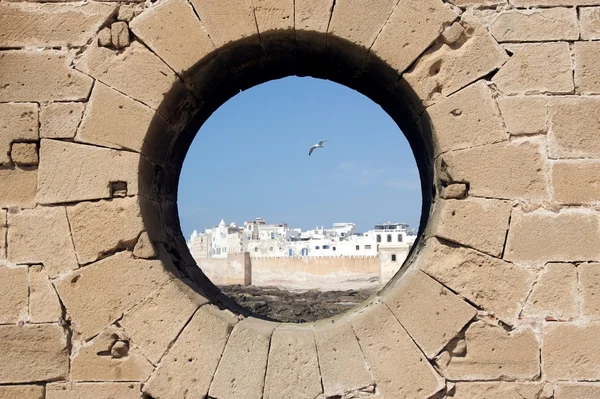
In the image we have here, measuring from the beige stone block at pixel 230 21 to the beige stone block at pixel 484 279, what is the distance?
1812 millimetres

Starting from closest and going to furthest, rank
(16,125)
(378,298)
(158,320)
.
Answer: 1. (158,320)
2. (16,125)
3. (378,298)

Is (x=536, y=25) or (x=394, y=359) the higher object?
(x=536, y=25)

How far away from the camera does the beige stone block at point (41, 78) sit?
12.2 ft

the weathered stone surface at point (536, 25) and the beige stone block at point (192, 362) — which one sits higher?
the weathered stone surface at point (536, 25)

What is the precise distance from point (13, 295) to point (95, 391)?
76 centimetres

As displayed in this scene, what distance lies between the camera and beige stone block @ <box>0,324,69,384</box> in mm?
3615

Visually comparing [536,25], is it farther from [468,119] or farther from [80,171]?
[80,171]

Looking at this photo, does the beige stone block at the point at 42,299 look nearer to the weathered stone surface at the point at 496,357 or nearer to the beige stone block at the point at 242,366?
the beige stone block at the point at 242,366

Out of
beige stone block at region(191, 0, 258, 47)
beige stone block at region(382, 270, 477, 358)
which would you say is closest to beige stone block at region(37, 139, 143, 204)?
beige stone block at region(191, 0, 258, 47)

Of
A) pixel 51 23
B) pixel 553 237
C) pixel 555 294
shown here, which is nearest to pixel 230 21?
pixel 51 23

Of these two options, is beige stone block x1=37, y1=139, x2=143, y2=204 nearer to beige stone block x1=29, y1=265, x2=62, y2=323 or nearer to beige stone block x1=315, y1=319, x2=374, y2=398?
beige stone block x1=29, y1=265, x2=62, y2=323

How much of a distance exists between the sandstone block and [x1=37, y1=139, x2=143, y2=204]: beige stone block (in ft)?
2.20

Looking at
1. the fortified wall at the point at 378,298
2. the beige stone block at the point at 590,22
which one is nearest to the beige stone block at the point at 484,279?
the fortified wall at the point at 378,298

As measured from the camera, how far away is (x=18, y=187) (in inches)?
146
